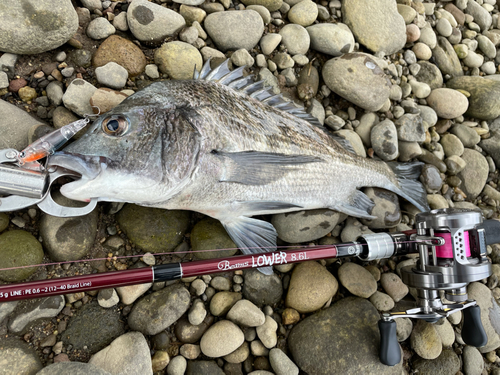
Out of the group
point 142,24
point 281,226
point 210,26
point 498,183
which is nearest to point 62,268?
point 281,226

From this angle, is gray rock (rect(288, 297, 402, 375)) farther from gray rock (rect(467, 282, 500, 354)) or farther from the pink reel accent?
gray rock (rect(467, 282, 500, 354))

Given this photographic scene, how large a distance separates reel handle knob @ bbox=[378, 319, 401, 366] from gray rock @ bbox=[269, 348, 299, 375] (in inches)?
22.7

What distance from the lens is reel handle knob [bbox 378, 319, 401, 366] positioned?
194 cm

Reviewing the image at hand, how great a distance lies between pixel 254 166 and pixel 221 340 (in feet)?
3.77

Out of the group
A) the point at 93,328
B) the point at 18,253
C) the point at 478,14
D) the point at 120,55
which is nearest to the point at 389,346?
the point at 93,328

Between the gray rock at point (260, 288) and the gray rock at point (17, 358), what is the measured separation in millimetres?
1307

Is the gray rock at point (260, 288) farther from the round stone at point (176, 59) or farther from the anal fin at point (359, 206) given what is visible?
the round stone at point (176, 59)

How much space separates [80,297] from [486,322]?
121 inches

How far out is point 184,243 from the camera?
86.4 inches

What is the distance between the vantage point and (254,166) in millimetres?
1934

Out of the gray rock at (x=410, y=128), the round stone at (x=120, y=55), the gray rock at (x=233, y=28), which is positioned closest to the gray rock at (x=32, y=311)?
the round stone at (x=120, y=55)

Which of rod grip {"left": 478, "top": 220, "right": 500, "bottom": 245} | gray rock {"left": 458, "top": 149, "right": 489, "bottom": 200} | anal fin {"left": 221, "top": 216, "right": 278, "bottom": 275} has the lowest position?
anal fin {"left": 221, "top": 216, "right": 278, "bottom": 275}

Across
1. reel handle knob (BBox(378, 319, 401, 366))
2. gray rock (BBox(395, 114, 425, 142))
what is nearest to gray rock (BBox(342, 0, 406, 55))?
gray rock (BBox(395, 114, 425, 142))

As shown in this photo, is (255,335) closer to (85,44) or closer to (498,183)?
(85,44)
